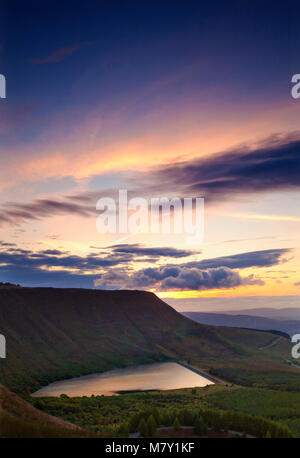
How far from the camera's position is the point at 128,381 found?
105 meters

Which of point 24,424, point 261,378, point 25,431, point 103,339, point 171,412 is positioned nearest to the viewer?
point 25,431

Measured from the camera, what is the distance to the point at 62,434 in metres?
28.2

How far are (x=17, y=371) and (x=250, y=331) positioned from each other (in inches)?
4606

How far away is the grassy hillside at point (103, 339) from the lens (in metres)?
117

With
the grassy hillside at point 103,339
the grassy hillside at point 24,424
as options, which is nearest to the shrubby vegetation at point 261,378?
the grassy hillside at point 103,339

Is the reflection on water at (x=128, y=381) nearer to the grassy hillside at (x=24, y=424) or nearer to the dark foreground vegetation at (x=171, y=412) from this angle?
the dark foreground vegetation at (x=171, y=412)

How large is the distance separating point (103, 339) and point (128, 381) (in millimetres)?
49953

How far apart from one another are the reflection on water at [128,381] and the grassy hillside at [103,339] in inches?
207

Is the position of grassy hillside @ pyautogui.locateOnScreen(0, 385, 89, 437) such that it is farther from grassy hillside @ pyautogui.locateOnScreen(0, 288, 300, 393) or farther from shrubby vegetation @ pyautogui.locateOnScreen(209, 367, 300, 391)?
shrubby vegetation @ pyautogui.locateOnScreen(209, 367, 300, 391)

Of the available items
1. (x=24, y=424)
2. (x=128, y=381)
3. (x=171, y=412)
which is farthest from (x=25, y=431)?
(x=128, y=381)

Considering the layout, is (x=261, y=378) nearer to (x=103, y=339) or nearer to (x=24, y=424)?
(x=103, y=339)
